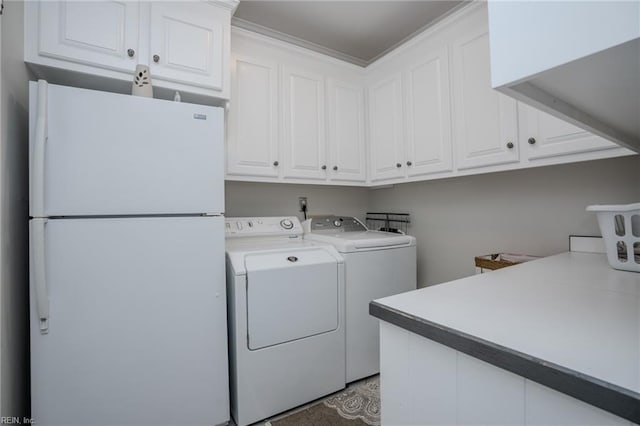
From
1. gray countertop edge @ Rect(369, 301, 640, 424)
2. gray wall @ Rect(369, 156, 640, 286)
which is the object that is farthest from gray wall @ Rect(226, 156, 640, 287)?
gray countertop edge @ Rect(369, 301, 640, 424)

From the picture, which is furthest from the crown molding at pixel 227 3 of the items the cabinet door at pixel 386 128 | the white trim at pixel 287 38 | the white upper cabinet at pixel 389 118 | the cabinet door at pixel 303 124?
the cabinet door at pixel 386 128

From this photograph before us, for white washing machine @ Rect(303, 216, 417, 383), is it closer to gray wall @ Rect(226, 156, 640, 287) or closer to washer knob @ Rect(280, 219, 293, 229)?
washer knob @ Rect(280, 219, 293, 229)

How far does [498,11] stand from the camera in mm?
438

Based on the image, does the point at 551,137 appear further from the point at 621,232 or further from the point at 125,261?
the point at 125,261

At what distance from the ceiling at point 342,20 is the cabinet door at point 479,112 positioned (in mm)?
511

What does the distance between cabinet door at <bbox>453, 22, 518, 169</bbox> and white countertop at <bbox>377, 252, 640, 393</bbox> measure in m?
0.80

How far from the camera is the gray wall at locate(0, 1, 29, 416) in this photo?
43.8 inches

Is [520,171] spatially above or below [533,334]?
above

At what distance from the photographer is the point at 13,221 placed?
1.21 metres

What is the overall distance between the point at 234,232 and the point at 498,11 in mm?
1795

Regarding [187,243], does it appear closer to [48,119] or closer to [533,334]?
[48,119]

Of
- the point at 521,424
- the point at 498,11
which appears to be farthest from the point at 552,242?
the point at 498,11

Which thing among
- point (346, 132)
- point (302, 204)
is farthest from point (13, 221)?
point (346, 132)

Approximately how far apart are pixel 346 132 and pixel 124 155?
1579 millimetres
